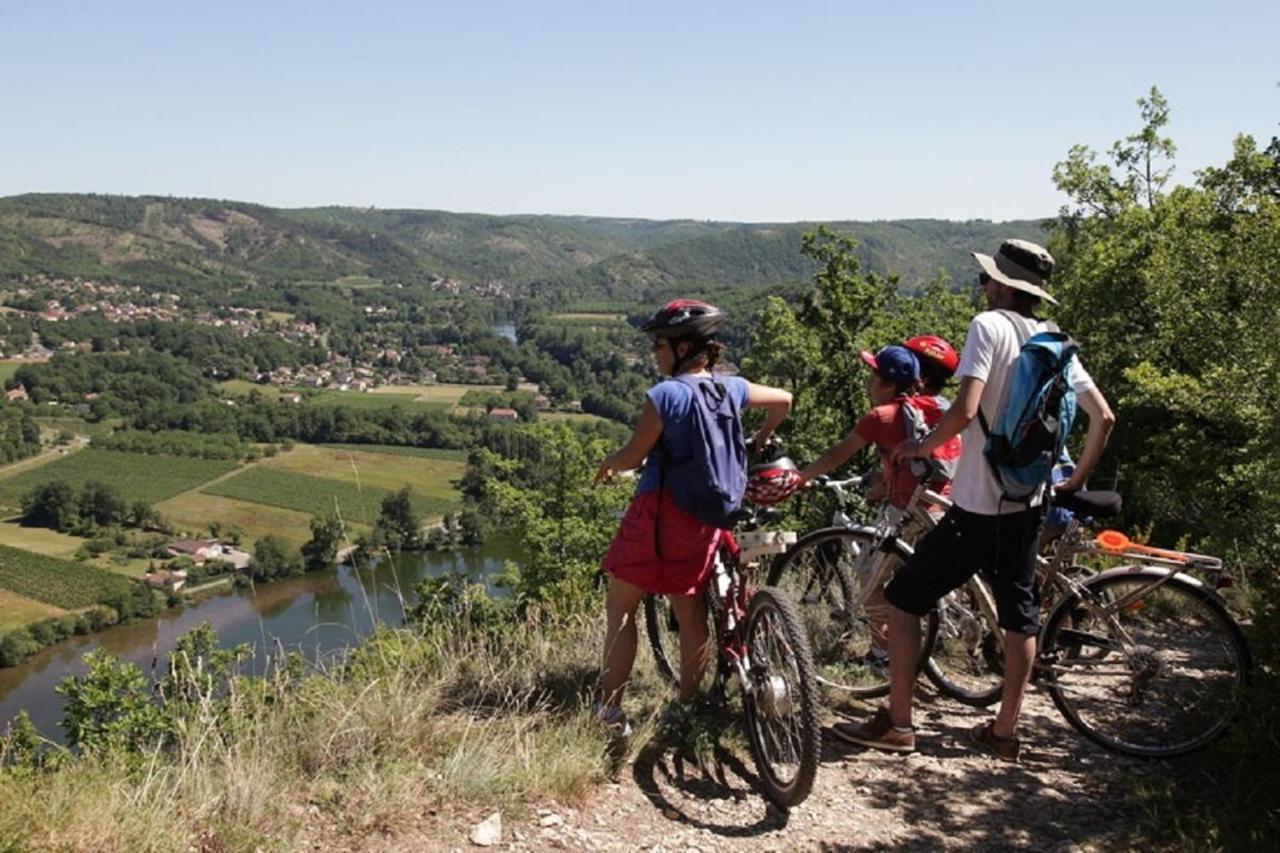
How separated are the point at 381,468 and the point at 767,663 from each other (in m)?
66.6

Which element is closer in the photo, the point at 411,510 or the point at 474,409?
the point at 411,510

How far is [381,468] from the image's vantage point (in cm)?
6656

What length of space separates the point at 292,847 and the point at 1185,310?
14.9 m

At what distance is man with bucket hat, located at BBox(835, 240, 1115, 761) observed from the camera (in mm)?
2850

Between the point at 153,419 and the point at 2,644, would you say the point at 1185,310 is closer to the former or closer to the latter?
the point at 2,644

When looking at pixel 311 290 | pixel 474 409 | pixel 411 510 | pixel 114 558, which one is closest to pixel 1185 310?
pixel 411 510

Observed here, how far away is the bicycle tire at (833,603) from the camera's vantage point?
3.77 meters

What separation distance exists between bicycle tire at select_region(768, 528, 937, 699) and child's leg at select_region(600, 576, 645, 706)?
919 millimetres

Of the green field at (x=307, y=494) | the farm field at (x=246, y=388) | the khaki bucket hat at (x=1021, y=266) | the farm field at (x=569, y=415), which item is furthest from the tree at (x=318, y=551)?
the farm field at (x=246, y=388)

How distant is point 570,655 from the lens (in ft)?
12.9

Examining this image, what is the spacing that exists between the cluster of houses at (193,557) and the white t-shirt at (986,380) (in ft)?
152

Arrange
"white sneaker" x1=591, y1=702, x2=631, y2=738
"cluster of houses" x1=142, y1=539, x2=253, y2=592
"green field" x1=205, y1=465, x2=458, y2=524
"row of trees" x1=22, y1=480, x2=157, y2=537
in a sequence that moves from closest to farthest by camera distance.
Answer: "white sneaker" x1=591, y1=702, x2=631, y2=738
"cluster of houses" x1=142, y1=539, x2=253, y2=592
"row of trees" x1=22, y1=480, x2=157, y2=537
"green field" x1=205, y1=465, x2=458, y2=524

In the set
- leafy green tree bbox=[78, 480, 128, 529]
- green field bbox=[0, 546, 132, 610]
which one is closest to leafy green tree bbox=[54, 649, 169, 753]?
green field bbox=[0, 546, 132, 610]

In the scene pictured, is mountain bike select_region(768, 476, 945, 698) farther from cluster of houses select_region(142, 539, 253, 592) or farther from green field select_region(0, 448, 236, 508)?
green field select_region(0, 448, 236, 508)
